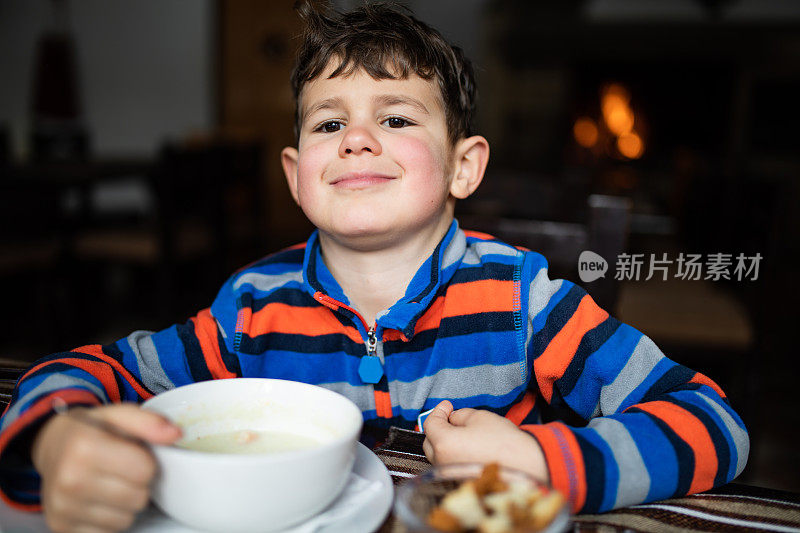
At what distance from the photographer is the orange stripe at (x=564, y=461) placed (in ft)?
1.61

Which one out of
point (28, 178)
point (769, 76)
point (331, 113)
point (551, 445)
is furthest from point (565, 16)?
point (551, 445)

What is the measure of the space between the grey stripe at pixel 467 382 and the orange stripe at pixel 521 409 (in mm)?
44

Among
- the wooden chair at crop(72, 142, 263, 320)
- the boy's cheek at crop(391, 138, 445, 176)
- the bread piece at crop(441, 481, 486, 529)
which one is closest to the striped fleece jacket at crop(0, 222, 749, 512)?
the boy's cheek at crop(391, 138, 445, 176)

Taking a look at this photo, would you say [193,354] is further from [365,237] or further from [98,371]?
[365,237]

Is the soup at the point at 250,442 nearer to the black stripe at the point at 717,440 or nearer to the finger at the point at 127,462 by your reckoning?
the finger at the point at 127,462

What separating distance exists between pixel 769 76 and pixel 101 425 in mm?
5171

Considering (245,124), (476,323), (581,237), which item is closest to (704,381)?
(476,323)

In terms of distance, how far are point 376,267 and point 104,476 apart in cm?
44

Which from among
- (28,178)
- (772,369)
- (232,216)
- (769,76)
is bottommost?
(772,369)

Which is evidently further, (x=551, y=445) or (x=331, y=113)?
(x=331, y=113)

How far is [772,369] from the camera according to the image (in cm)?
264

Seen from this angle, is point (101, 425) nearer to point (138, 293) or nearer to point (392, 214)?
point (392, 214)

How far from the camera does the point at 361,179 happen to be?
0.73m

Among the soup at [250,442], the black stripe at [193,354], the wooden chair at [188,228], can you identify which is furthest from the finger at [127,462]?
the wooden chair at [188,228]
